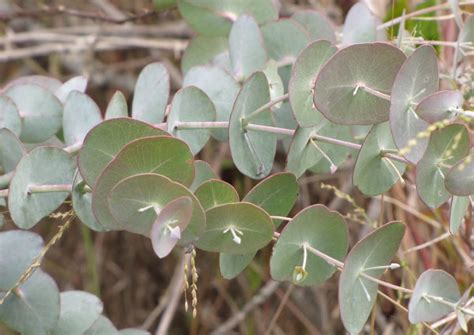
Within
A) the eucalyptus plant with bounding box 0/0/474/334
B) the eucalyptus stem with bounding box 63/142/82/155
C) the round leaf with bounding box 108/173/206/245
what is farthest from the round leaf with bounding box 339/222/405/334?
the eucalyptus stem with bounding box 63/142/82/155

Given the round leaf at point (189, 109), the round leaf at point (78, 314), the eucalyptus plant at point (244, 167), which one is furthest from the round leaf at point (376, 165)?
the round leaf at point (78, 314)

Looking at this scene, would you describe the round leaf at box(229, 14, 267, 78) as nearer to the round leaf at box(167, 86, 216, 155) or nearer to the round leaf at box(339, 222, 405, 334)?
the round leaf at box(167, 86, 216, 155)

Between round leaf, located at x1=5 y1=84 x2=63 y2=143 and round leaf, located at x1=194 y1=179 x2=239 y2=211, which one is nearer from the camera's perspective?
round leaf, located at x1=194 y1=179 x2=239 y2=211

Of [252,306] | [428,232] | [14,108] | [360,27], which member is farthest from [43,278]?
[252,306]

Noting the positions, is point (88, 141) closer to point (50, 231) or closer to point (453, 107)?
point (453, 107)

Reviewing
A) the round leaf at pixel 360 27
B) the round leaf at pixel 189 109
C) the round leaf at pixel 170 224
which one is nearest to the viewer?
the round leaf at pixel 170 224

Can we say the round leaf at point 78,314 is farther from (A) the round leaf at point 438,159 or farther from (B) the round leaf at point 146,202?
(A) the round leaf at point 438,159
